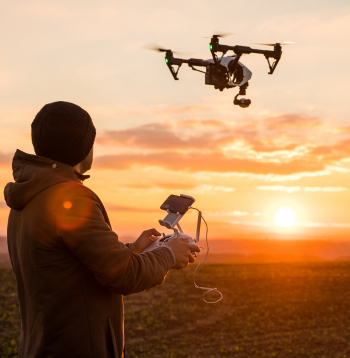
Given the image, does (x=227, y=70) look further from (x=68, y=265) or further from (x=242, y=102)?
(x=68, y=265)

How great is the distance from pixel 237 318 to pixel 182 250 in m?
9.38

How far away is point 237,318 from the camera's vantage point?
10.9m

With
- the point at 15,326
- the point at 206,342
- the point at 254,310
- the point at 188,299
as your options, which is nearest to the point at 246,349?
the point at 206,342

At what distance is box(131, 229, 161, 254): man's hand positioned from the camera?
8.84ft

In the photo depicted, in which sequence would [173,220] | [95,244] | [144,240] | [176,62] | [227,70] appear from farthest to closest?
[176,62]
[227,70]
[144,240]
[173,220]
[95,244]

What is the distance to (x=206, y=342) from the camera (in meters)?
9.19

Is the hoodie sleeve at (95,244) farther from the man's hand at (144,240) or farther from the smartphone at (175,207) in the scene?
the man's hand at (144,240)

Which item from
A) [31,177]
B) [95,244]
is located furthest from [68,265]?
[31,177]

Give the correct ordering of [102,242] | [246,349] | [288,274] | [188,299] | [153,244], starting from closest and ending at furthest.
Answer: [102,242] → [153,244] → [246,349] → [188,299] → [288,274]

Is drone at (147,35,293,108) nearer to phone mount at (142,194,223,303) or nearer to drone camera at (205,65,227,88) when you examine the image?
drone camera at (205,65,227,88)

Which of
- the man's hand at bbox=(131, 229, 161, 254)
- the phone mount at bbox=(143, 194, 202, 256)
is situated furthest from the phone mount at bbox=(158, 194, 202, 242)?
the man's hand at bbox=(131, 229, 161, 254)

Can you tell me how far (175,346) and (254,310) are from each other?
3.54 m

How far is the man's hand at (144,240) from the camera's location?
8.84 ft

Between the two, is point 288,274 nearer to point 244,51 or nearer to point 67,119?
point 244,51
